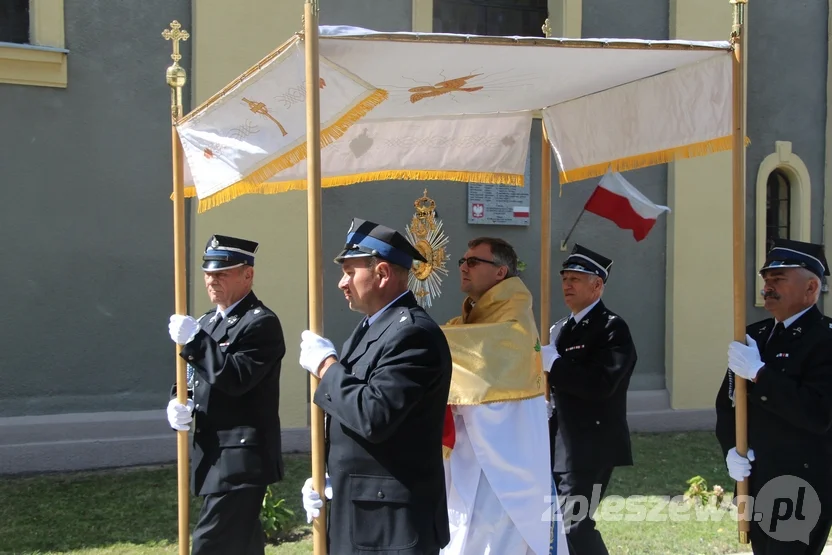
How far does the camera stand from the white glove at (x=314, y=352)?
2.83 meters

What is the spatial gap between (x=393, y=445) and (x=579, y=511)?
1633 millimetres

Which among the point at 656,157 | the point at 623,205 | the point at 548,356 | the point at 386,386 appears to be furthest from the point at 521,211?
the point at 386,386

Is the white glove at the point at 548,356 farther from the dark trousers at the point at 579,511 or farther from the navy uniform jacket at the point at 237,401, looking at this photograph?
the navy uniform jacket at the point at 237,401

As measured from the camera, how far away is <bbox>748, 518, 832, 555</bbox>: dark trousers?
3.53 metres

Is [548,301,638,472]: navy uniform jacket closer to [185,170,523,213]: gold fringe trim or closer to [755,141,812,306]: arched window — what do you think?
[185,170,523,213]: gold fringe trim

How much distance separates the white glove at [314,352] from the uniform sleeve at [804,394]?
188 centimetres

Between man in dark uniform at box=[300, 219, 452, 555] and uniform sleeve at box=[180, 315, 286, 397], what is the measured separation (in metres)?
0.80

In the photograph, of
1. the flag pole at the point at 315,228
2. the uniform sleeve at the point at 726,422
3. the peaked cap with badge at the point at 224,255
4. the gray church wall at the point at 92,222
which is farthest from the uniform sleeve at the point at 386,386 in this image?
the gray church wall at the point at 92,222

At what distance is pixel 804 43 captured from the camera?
9586 mm

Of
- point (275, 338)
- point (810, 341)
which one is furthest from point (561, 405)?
point (275, 338)

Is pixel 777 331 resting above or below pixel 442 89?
below

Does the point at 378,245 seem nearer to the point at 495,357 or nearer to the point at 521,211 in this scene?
the point at 495,357

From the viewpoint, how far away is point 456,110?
4.63 m

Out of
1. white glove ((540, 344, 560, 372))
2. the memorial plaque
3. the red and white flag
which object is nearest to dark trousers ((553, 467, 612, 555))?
white glove ((540, 344, 560, 372))
